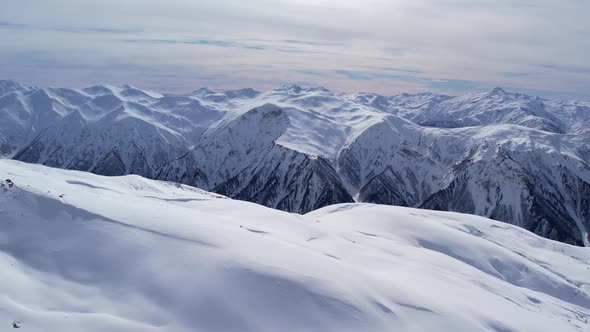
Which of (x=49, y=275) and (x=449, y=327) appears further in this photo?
(x=449, y=327)

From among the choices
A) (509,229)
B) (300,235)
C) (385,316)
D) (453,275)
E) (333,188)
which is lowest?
(333,188)

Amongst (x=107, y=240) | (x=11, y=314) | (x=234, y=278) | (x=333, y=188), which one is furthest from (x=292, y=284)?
(x=333, y=188)

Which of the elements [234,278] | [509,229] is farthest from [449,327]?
[509,229]

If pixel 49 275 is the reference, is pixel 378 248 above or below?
below

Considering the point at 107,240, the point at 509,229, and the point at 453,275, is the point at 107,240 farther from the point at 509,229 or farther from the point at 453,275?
the point at 509,229

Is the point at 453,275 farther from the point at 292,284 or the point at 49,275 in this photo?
the point at 49,275

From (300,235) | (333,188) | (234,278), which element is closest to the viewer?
(234,278)

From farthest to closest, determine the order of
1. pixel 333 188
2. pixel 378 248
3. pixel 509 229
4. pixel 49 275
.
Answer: pixel 333 188
pixel 509 229
pixel 378 248
pixel 49 275

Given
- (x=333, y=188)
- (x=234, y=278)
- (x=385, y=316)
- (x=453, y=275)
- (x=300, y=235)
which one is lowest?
(x=333, y=188)

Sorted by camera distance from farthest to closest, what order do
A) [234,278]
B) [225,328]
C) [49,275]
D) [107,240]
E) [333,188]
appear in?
[333,188] → [107,240] → [234,278] → [49,275] → [225,328]
